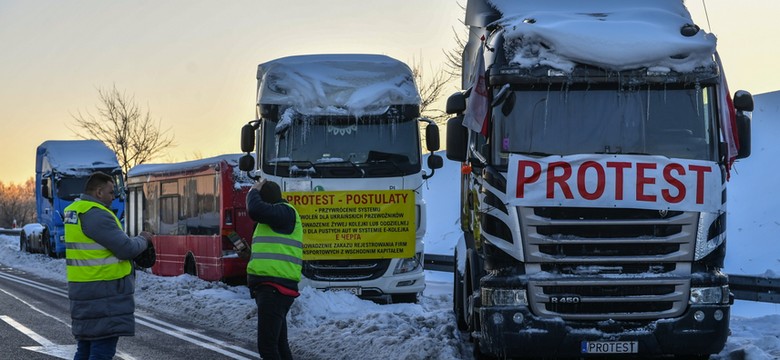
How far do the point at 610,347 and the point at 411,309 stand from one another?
234 inches

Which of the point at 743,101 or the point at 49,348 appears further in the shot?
the point at 49,348

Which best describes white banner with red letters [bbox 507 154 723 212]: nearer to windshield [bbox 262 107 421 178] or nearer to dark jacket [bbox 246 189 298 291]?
dark jacket [bbox 246 189 298 291]

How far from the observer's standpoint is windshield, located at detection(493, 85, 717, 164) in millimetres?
9391

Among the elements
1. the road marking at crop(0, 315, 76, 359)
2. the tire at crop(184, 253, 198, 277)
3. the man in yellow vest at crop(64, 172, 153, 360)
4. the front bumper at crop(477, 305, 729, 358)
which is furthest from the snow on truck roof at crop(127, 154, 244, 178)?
the man in yellow vest at crop(64, 172, 153, 360)

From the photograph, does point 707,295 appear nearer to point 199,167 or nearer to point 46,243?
point 199,167

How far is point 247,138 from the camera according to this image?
1501 cm

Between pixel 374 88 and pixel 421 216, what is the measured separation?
1.93 metres

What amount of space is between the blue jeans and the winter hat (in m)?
1.77

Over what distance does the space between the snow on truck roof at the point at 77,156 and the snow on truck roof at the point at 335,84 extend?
2182 cm

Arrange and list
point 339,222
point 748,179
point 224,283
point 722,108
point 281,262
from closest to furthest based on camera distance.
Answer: point 281,262 < point 722,108 < point 339,222 < point 224,283 < point 748,179

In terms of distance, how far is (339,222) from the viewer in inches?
605

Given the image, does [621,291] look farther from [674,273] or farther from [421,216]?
[421,216]

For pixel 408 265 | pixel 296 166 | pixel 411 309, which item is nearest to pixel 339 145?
pixel 296 166

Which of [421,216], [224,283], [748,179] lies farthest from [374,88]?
[748,179]
